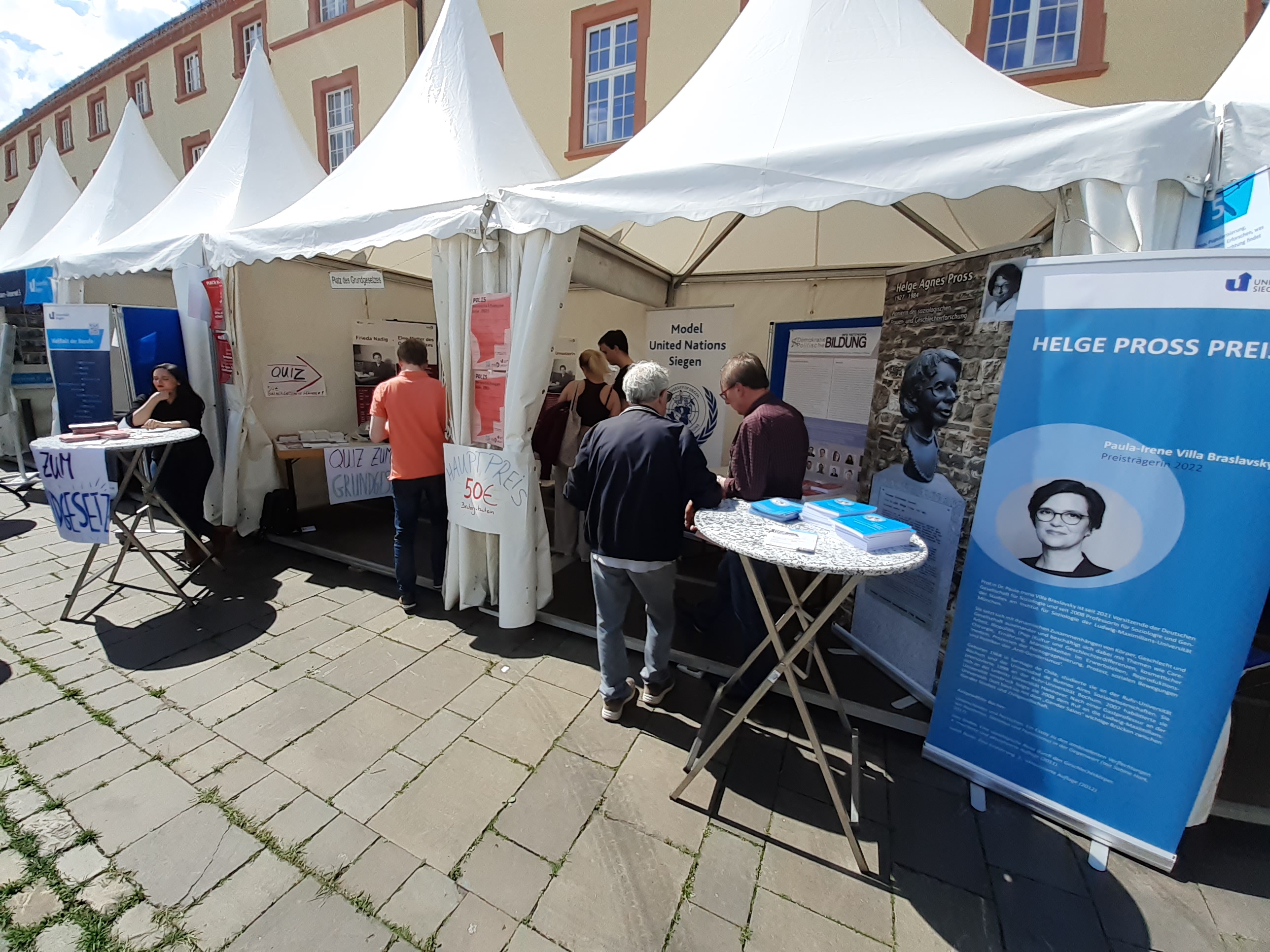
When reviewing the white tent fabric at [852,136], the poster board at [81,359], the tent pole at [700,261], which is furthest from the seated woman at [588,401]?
the poster board at [81,359]

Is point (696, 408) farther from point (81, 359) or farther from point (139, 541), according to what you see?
point (81, 359)

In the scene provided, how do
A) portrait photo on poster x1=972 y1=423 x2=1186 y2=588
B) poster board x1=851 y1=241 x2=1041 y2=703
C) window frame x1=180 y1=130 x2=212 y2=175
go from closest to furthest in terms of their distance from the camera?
portrait photo on poster x1=972 y1=423 x2=1186 y2=588
poster board x1=851 y1=241 x2=1041 y2=703
window frame x1=180 y1=130 x2=212 y2=175

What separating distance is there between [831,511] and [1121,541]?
3.17 ft

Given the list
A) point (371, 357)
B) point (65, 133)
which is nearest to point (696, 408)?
point (371, 357)

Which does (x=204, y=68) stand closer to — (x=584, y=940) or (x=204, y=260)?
(x=204, y=260)

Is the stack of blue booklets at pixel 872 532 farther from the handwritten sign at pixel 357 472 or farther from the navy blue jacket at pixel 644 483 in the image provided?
the handwritten sign at pixel 357 472

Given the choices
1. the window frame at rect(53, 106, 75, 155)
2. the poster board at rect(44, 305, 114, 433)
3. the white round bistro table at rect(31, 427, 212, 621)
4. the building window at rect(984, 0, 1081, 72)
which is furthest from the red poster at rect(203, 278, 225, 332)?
the window frame at rect(53, 106, 75, 155)

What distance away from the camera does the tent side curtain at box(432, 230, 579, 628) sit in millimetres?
2867

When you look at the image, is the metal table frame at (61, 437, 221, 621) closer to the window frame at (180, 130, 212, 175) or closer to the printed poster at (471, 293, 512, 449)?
the printed poster at (471, 293, 512, 449)

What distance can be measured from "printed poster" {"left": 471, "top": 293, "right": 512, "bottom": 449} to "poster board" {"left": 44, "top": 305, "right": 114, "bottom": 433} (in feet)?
13.0

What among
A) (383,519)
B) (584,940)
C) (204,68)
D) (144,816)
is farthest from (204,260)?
(204,68)

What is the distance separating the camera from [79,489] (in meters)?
2.97

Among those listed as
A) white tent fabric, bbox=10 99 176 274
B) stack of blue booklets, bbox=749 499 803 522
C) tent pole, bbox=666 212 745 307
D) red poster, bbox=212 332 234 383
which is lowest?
stack of blue booklets, bbox=749 499 803 522

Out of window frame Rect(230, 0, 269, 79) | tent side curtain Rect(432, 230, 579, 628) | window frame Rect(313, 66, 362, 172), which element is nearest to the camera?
tent side curtain Rect(432, 230, 579, 628)
